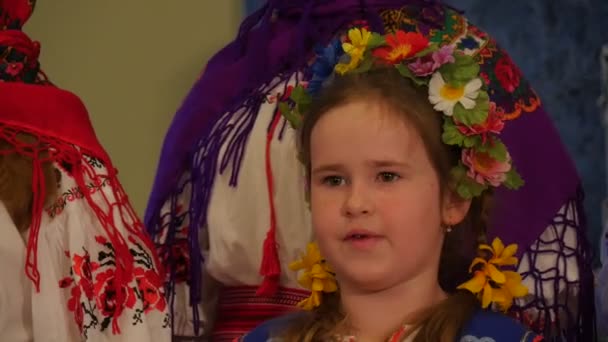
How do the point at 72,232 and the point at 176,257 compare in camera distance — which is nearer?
the point at 72,232

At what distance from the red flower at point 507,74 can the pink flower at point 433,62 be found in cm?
31

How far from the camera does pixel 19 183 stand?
158 cm

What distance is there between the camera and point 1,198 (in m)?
1.57

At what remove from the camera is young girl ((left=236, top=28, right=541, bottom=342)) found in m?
1.40

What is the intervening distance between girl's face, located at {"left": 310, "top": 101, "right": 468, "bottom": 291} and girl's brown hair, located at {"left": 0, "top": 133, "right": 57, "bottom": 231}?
0.39 m

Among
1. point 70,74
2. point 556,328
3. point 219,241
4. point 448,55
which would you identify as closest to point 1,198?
point 219,241

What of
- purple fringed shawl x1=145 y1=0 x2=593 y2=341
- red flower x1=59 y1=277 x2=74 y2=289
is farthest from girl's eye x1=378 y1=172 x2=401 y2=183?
red flower x1=59 y1=277 x2=74 y2=289

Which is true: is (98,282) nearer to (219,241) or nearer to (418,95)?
(219,241)

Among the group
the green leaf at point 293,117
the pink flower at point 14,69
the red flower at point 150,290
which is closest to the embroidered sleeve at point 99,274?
the red flower at point 150,290

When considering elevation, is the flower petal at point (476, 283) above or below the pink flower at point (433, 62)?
below

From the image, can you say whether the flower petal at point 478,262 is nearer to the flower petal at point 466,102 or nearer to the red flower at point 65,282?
the flower petal at point 466,102

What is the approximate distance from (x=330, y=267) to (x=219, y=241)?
13.2 inches

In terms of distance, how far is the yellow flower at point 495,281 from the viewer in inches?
56.7

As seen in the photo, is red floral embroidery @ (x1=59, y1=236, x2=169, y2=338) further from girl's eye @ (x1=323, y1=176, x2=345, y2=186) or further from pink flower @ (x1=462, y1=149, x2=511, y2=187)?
pink flower @ (x1=462, y1=149, x2=511, y2=187)
